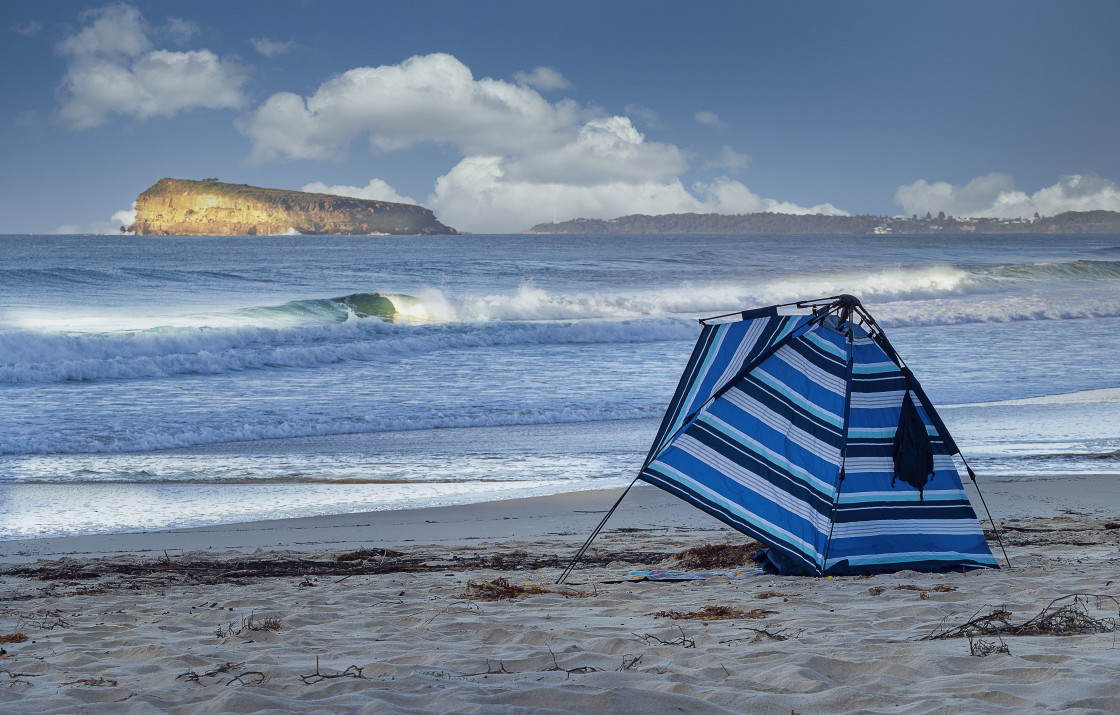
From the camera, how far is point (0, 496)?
8.66 meters

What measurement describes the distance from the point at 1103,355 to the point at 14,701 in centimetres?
2210

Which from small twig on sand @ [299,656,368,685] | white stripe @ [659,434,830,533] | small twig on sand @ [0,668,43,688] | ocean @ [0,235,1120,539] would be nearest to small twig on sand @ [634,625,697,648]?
small twig on sand @ [299,656,368,685]

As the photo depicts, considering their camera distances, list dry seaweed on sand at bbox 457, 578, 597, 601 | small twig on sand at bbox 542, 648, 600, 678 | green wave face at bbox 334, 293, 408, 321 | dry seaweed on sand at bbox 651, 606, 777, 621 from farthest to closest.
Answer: green wave face at bbox 334, 293, 408, 321 → dry seaweed on sand at bbox 457, 578, 597, 601 → dry seaweed on sand at bbox 651, 606, 777, 621 → small twig on sand at bbox 542, 648, 600, 678

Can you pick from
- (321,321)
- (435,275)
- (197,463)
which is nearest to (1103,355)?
(197,463)

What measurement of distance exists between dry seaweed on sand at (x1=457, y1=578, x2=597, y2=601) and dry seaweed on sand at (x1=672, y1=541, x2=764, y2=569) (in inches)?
48.2

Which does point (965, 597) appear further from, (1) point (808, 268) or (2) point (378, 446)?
(1) point (808, 268)

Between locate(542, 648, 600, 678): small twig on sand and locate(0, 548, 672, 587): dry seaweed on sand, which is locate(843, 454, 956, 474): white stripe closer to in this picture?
locate(0, 548, 672, 587): dry seaweed on sand

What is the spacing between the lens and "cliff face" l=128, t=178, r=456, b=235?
113 m

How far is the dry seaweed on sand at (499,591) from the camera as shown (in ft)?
16.7

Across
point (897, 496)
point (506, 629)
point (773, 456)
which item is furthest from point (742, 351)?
point (506, 629)

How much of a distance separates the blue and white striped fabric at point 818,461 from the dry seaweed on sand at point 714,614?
1.02 metres

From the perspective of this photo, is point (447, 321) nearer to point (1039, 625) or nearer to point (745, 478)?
point (745, 478)

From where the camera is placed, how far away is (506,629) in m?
4.20

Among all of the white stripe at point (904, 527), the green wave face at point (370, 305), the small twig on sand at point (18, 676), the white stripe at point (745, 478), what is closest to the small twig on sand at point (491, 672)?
the small twig on sand at point (18, 676)
